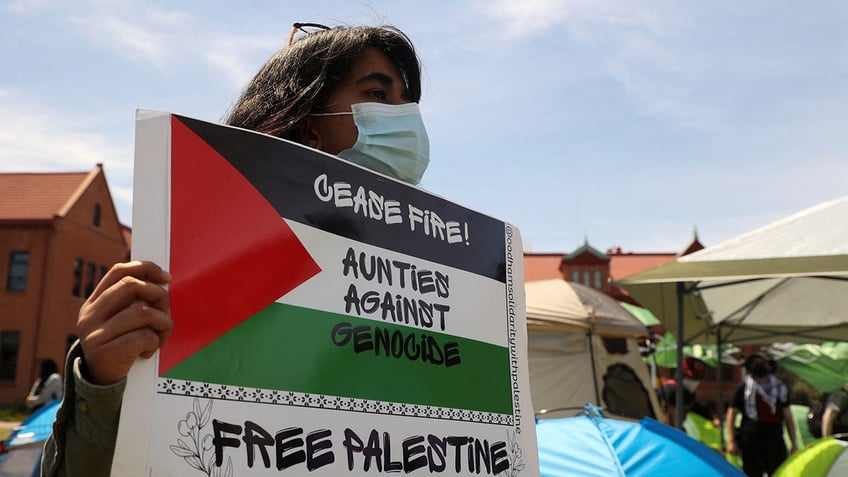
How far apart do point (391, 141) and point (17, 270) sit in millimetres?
34362

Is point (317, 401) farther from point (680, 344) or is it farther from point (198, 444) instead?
Answer: point (680, 344)

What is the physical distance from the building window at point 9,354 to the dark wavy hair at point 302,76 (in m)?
33.0

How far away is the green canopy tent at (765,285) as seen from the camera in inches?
219

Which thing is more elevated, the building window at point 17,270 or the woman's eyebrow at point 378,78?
the building window at point 17,270

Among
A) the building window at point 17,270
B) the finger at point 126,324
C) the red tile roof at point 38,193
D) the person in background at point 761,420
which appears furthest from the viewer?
the red tile roof at point 38,193

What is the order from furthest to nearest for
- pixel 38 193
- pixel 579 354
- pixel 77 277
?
pixel 38 193 → pixel 77 277 → pixel 579 354

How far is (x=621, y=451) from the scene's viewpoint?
334cm

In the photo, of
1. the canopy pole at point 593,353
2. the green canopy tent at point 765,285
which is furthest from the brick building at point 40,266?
the green canopy tent at point 765,285

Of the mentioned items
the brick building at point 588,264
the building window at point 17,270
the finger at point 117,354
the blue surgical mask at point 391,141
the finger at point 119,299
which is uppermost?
the brick building at point 588,264

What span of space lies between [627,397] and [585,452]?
24.6ft

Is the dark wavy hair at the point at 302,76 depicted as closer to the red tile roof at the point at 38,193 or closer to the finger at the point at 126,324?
the finger at the point at 126,324

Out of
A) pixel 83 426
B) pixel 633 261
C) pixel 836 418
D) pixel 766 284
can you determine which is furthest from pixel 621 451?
pixel 633 261

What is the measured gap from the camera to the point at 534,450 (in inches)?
64.5

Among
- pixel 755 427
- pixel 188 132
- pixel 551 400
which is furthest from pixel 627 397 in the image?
pixel 188 132
